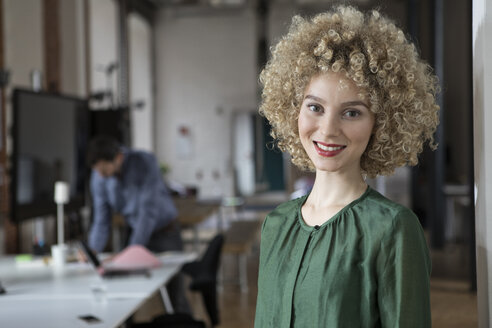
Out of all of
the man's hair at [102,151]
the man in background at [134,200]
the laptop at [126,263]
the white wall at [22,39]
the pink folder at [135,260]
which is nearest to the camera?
the laptop at [126,263]

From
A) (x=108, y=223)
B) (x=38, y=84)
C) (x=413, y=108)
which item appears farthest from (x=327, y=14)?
(x=38, y=84)

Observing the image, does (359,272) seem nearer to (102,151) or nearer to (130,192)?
(102,151)

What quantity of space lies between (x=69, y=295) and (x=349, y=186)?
1.81 m

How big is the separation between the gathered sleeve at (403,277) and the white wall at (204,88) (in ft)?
36.8

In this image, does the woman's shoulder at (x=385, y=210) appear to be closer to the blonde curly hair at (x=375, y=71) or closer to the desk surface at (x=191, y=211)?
the blonde curly hair at (x=375, y=71)

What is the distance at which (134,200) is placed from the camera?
417cm

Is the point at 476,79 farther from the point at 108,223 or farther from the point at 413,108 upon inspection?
the point at 108,223

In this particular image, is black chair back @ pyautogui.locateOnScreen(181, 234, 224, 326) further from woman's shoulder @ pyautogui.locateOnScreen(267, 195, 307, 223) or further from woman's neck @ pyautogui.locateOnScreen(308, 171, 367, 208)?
woman's neck @ pyautogui.locateOnScreen(308, 171, 367, 208)

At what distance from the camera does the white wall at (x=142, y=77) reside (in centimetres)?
1215

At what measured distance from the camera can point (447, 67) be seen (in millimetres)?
10484

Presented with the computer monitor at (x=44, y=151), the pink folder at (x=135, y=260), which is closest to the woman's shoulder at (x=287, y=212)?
the pink folder at (x=135, y=260)

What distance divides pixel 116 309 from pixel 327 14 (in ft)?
5.28

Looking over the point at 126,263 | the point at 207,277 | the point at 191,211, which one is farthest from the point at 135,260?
the point at 191,211

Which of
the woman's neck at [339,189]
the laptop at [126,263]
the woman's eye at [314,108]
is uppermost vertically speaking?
the woman's eye at [314,108]
